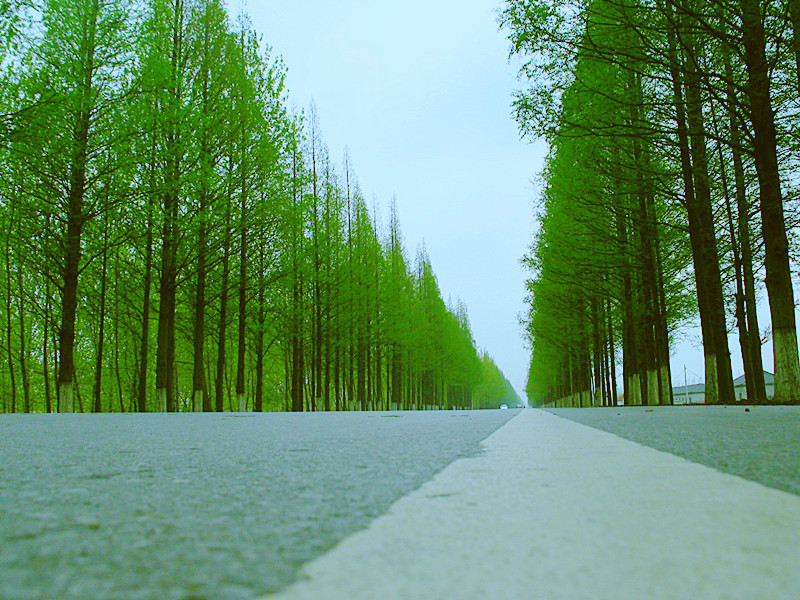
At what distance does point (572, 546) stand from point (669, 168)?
617 inches

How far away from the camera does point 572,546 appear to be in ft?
2.09

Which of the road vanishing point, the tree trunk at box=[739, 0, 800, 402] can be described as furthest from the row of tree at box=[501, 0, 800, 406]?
the road vanishing point

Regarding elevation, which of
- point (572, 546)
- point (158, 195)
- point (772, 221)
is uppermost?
point (158, 195)

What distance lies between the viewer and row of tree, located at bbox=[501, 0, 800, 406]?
27.5 feet

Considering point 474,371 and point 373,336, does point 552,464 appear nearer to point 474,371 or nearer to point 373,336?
point 373,336

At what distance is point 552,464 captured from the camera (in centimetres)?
152

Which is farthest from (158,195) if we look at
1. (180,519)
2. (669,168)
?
(180,519)

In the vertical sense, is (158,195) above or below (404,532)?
above

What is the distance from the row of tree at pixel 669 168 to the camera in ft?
27.5

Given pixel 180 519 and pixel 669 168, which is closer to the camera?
pixel 180 519

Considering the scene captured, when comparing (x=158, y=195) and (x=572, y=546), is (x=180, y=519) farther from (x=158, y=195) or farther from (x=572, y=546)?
(x=158, y=195)

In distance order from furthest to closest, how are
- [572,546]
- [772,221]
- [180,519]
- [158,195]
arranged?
[158,195] < [772,221] < [180,519] < [572,546]

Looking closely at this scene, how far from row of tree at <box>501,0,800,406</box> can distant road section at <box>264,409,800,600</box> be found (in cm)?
810

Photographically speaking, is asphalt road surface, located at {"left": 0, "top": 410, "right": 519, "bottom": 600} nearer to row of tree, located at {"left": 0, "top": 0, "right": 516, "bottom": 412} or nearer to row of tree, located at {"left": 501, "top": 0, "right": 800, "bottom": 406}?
row of tree, located at {"left": 501, "top": 0, "right": 800, "bottom": 406}
